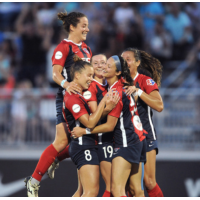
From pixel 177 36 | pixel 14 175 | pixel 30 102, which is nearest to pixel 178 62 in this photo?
pixel 177 36

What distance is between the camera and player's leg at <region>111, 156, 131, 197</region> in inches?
145

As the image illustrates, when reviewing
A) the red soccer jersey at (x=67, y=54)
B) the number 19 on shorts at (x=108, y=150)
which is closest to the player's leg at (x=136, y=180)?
the number 19 on shorts at (x=108, y=150)

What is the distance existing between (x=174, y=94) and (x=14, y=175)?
3.36m

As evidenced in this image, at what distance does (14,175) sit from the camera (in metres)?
6.54

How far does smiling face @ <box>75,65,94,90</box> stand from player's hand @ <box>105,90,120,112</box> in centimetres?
33

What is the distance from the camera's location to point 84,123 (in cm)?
375

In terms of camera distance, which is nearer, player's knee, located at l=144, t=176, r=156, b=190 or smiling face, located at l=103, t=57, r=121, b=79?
smiling face, located at l=103, t=57, r=121, b=79

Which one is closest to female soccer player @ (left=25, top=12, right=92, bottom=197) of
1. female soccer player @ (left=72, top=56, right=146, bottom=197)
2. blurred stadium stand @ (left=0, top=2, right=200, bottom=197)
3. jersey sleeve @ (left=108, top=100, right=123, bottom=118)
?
female soccer player @ (left=72, top=56, right=146, bottom=197)

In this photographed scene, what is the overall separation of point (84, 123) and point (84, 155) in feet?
1.14

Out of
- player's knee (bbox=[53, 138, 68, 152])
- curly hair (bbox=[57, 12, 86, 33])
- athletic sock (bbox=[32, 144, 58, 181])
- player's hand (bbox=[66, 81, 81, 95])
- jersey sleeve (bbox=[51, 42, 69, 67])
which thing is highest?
curly hair (bbox=[57, 12, 86, 33])

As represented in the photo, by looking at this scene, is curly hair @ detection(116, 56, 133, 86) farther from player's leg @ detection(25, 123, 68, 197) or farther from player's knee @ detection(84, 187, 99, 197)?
player's knee @ detection(84, 187, 99, 197)

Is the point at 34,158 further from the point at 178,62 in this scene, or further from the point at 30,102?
the point at 178,62

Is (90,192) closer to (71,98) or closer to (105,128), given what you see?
(105,128)

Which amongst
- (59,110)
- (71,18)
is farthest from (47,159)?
(71,18)
